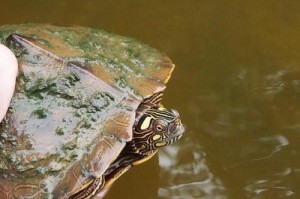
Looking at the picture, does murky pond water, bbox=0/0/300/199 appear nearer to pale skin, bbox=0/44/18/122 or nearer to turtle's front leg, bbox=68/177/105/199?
turtle's front leg, bbox=68/177/105/199

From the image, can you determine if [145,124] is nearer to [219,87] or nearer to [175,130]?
[175,130]

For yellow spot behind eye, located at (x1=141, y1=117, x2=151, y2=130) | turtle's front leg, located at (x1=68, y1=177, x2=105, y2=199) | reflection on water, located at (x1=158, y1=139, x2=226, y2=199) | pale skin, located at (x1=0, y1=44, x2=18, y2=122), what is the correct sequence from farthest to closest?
reflection on water, located at (x1=158, y1=139, x2=226, y2=199) → yellow spot behind eye, located at (x1=141, y1=117, x2=151, y2=130) → turtle's front leg, located at (x1=68, y1=177, x2=105, y2=199) → pale skin, located at (x1=0, y1=44, x2=18, y2=122)

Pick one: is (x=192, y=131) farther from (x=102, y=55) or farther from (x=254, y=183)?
(x=102, y=55)

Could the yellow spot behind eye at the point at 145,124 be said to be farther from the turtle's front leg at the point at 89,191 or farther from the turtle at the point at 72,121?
the turtle's front leg at the point at 89,191

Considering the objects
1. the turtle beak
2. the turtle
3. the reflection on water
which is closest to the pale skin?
the turtle

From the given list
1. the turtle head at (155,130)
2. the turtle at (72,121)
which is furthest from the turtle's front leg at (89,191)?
the turtle head at (155,130)

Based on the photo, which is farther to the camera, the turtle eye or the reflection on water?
the reflection on water

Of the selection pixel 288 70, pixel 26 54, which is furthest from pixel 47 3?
pixel 288 70
